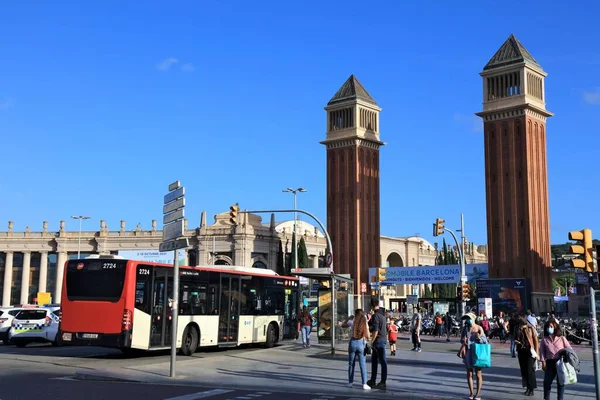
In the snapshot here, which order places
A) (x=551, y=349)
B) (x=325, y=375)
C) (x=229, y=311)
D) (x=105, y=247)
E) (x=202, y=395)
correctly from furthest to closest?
(x=105, y=247) → (x=229, y=311) → (x=325, y=375) → (x=202, y=395) → (x=551, y=349)

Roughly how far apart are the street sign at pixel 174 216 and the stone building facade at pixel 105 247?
7611 centimetres

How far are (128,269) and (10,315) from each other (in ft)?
45.5

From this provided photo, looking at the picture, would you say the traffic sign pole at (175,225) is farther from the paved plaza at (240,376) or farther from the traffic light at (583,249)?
the traffic light at (583,249)

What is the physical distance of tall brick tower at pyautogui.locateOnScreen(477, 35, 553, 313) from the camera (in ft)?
236

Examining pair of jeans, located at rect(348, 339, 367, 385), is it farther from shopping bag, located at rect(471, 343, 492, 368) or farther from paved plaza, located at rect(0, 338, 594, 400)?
shopping bag, located at rect(471, 343, 492, 368)

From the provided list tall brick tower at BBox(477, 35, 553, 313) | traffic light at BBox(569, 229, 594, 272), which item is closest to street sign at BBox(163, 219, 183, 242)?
traffic light at BBox(569, 229, 594, 272)

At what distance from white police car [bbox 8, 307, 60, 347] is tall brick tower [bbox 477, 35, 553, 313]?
54.6m

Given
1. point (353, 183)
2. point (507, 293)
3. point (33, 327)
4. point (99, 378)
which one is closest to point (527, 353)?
point (99, 378)

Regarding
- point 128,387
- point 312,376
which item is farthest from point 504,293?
point 128,387

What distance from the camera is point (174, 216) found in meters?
17.3

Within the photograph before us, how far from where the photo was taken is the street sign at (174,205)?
1714cm

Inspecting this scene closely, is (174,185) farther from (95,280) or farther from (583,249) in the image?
(583,249)

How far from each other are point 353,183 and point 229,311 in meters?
66.0

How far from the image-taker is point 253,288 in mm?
25000
